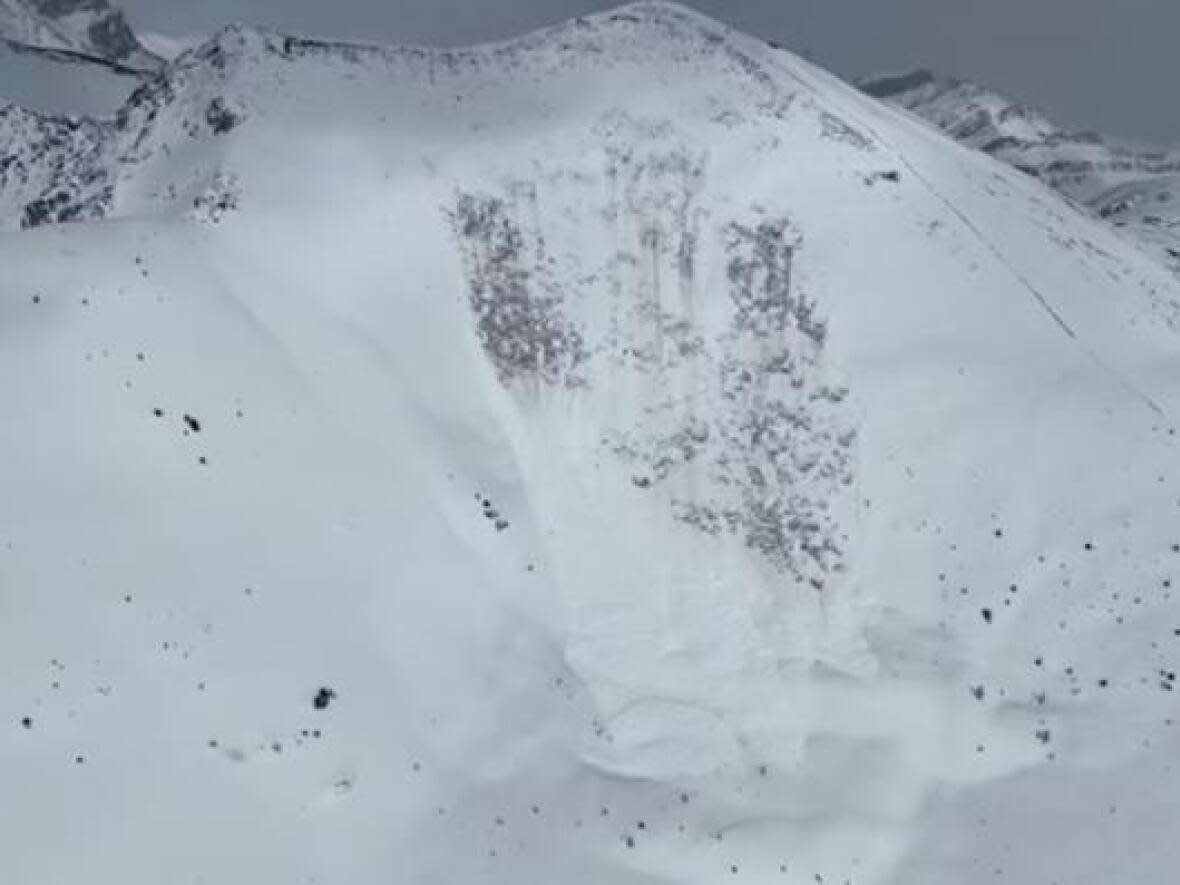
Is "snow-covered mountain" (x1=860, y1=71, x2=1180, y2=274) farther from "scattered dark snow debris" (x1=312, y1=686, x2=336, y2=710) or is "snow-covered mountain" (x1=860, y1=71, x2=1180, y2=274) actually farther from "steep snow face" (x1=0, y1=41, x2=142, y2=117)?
"scattered dark snow debris" (x1=312, y1=686, x2=336, y2=710)

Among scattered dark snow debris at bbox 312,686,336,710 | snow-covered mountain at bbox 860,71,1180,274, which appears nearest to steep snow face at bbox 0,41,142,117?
snow-covered mountain at bbox 860,71,1180,274

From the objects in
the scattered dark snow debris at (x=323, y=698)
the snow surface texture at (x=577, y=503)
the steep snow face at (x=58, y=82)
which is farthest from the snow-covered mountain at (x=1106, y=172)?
the scattered dark snow debris at (x=323, y=698)

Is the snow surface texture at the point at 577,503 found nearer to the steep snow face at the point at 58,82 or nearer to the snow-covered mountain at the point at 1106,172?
the steep snow face at the point at 58,82

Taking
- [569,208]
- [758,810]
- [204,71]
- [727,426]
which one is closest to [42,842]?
[758,810]

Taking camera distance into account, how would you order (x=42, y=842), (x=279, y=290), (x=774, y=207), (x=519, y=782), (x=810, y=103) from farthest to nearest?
(x=810, y=103) → (x=774, y=207) → (x=279, y=290) → (x=519, y=782) → (x=42, y=842)

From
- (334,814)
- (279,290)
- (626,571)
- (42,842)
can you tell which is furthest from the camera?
(279,290)

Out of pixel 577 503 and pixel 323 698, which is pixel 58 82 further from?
pixel 323 698

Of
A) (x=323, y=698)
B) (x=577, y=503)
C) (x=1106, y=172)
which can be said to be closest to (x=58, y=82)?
(x=577, y=503)

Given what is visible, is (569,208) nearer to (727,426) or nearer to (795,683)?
(727,426)
